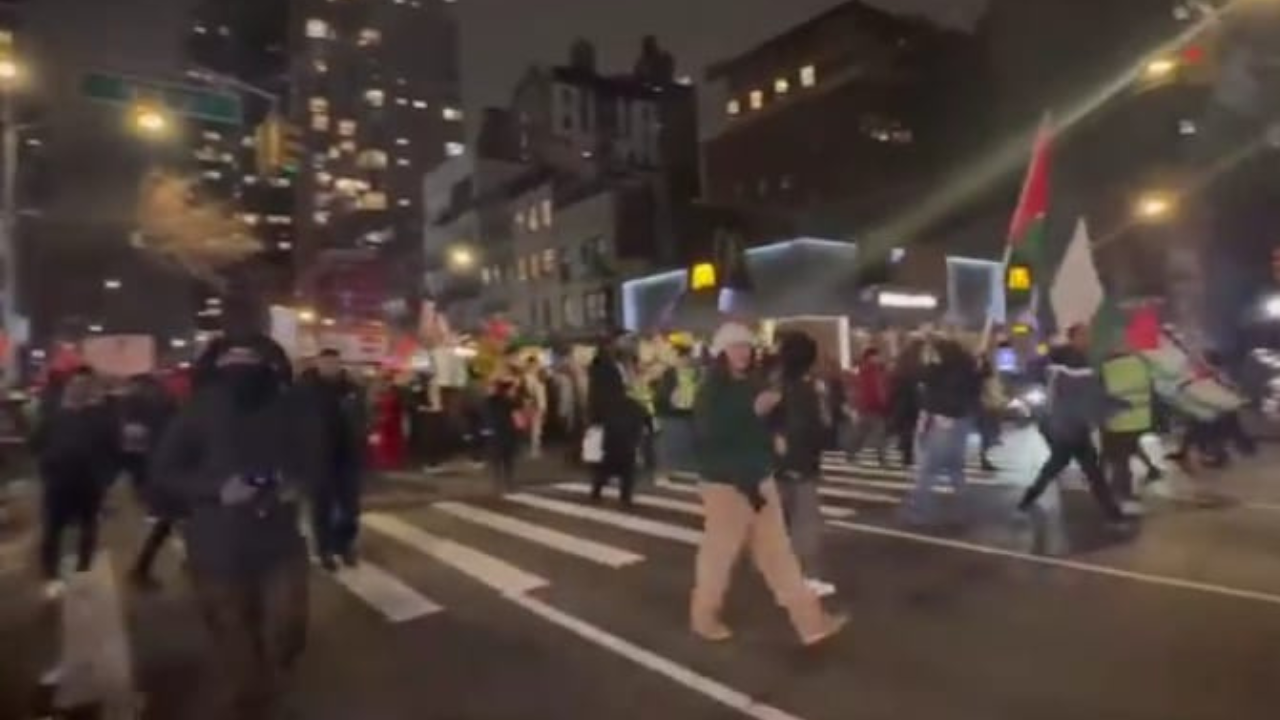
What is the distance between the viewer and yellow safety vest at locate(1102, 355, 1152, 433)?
1255 centimetres

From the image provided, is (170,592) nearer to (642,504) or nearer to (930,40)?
(642,504)

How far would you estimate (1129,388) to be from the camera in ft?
41.2

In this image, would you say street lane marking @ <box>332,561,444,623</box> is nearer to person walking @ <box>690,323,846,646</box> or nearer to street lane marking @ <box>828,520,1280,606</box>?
person walking @ <box>690,323,846,646</box>

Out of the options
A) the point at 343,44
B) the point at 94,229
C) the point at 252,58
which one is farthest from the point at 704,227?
the point at 343,44

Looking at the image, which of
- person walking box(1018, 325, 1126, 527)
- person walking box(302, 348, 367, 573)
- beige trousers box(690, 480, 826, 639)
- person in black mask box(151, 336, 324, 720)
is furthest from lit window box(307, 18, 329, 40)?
person in black mask box(151, 336, 324, 720)

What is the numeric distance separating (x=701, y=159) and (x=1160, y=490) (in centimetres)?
4938

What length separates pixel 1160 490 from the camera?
15.5m

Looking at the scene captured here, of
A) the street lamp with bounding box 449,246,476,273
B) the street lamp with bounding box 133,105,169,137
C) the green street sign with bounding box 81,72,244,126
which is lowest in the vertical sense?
the street lamp with bounding box 133,105,169,137

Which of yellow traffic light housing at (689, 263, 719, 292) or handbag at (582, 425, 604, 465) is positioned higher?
yellow traffic light housing at (689, 263, 719, 292)

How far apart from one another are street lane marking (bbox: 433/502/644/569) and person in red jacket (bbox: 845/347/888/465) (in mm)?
7236

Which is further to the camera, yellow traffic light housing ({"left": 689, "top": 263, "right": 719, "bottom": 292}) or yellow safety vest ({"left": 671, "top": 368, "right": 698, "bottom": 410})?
yellow safety vest ({"left": 671, "top": 368, "right": 698, "bottom": 410})

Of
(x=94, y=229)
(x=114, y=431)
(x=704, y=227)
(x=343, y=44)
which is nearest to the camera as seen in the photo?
(x=114, y=431)

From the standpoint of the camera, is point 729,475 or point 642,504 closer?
point 729,475

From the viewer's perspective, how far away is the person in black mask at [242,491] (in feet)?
16.7
